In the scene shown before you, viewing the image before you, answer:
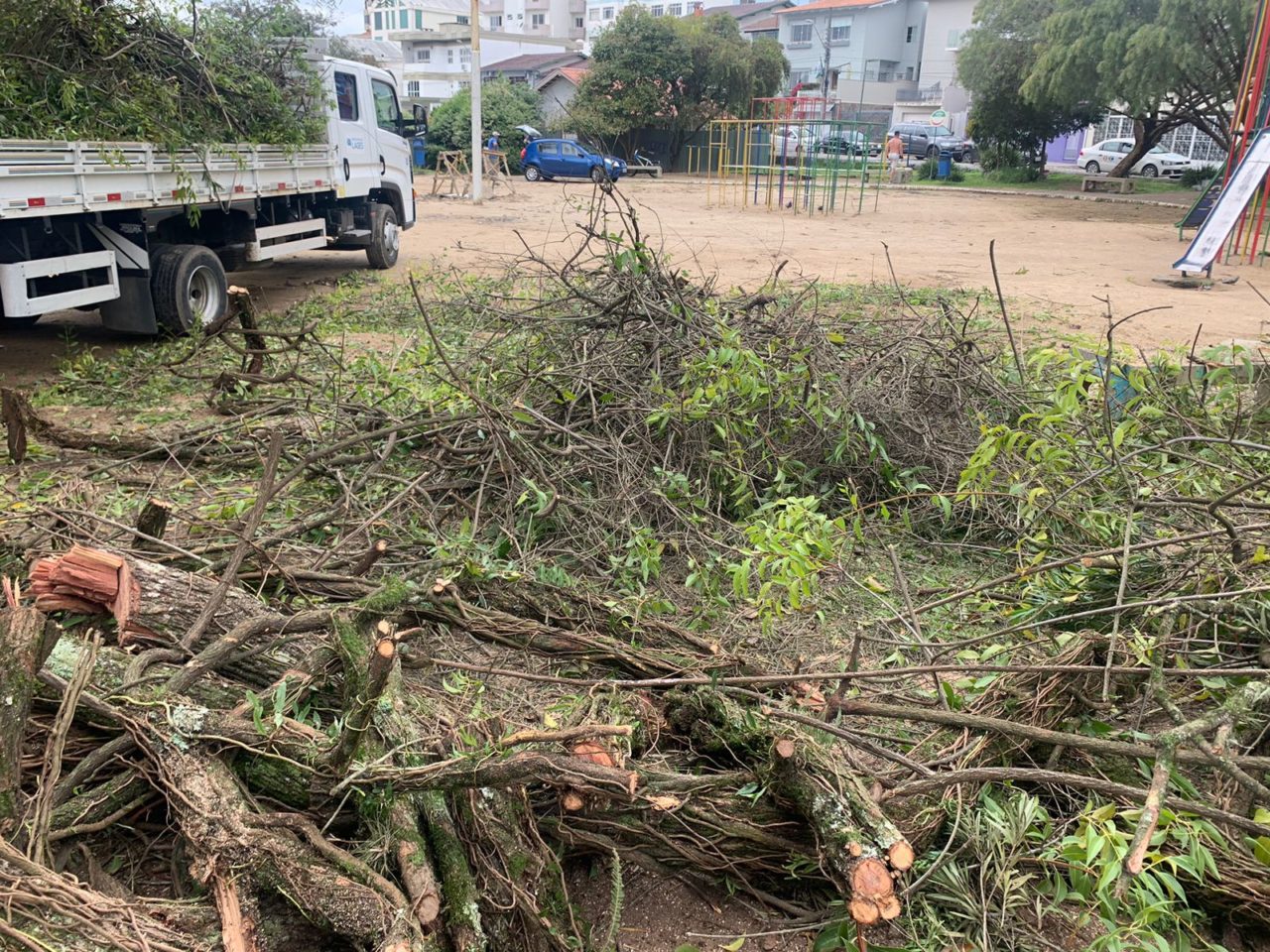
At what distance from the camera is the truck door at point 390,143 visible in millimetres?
12367

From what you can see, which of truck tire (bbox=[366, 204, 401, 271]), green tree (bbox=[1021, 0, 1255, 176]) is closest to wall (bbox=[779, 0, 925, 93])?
green tree (bbox=[1021, 0, 1255, 176])

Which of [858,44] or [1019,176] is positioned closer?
[1019,176]

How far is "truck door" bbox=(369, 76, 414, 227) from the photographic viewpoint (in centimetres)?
1237

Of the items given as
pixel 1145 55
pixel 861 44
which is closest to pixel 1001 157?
pixel 1145 55

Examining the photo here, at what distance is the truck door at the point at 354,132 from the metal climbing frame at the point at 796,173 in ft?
37.5

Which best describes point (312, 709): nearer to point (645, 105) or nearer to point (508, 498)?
point (508, 498)

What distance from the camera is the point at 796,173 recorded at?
1086 inches

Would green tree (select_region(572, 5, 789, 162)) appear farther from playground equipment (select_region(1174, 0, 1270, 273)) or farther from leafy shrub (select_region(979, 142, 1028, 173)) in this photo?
playground equipment (select_region(1174, 0, 1270, 273))

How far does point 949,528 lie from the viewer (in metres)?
4.91

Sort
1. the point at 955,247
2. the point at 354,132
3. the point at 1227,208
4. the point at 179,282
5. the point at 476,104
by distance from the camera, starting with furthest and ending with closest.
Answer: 1. the point at 476,104
2. the point at 955,247
3. the point at 1227,208
4. the point at 354,132
5. the point at 179,282

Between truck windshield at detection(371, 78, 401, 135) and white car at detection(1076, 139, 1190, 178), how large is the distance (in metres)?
30.4

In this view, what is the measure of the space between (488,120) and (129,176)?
32.9 metres

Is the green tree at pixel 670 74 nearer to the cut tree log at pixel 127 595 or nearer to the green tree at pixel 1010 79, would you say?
the green tree at pixel 1010 79

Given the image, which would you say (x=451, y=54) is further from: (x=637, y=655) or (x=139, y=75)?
(x=637, y=655)
